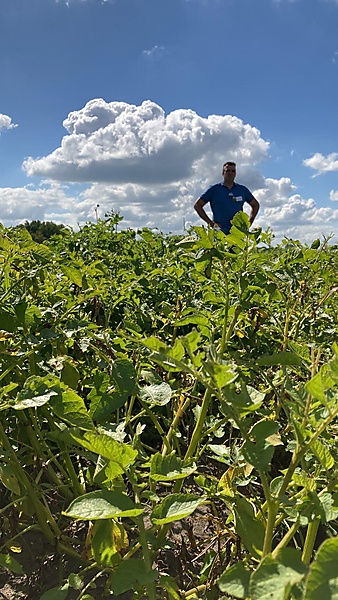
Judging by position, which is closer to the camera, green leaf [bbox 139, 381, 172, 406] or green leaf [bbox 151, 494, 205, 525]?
green leaf [bbox 151, 494, 205, 525]

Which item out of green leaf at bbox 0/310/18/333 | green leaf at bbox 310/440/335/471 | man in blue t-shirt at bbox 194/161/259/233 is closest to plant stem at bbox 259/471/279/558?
green leaf at bbox 310/440/335/471

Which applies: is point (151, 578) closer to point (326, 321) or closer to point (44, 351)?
point (44, 351)

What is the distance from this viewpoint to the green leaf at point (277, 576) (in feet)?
2.62

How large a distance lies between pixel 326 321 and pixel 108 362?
4.25 feet

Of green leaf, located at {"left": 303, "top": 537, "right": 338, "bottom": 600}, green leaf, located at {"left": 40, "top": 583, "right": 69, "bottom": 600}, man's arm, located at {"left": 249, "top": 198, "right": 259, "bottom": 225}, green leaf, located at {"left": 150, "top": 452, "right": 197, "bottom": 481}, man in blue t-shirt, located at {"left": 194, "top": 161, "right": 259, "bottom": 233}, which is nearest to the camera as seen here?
green leaf, located at {"left": 303, "top": 537, "right": 338, "bottom": 600}

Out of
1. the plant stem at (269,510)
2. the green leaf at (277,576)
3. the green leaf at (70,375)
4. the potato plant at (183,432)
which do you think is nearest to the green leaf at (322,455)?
the potato plant at (183,432)

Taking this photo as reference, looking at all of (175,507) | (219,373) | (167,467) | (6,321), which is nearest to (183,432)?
(6,321)

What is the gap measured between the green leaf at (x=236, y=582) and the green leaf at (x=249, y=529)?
0.75ft

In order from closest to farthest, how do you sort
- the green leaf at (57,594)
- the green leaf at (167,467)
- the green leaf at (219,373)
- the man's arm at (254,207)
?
the green leaf at (219,373), the green leaf at (167,467), the green leaf at (57,594), the man's arm at (254,207)

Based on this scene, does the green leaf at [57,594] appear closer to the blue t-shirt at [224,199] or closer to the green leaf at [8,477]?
the green leaf at [8,477]

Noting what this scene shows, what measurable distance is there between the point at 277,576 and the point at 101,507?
355 mm

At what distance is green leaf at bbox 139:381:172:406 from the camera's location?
4.39 ft

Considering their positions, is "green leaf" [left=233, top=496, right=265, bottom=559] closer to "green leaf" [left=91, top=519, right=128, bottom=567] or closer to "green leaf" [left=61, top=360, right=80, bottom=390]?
"green leaf" [left=91, top=519, right=128, bottom=567]

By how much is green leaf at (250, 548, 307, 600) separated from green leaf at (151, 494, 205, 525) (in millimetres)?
208
